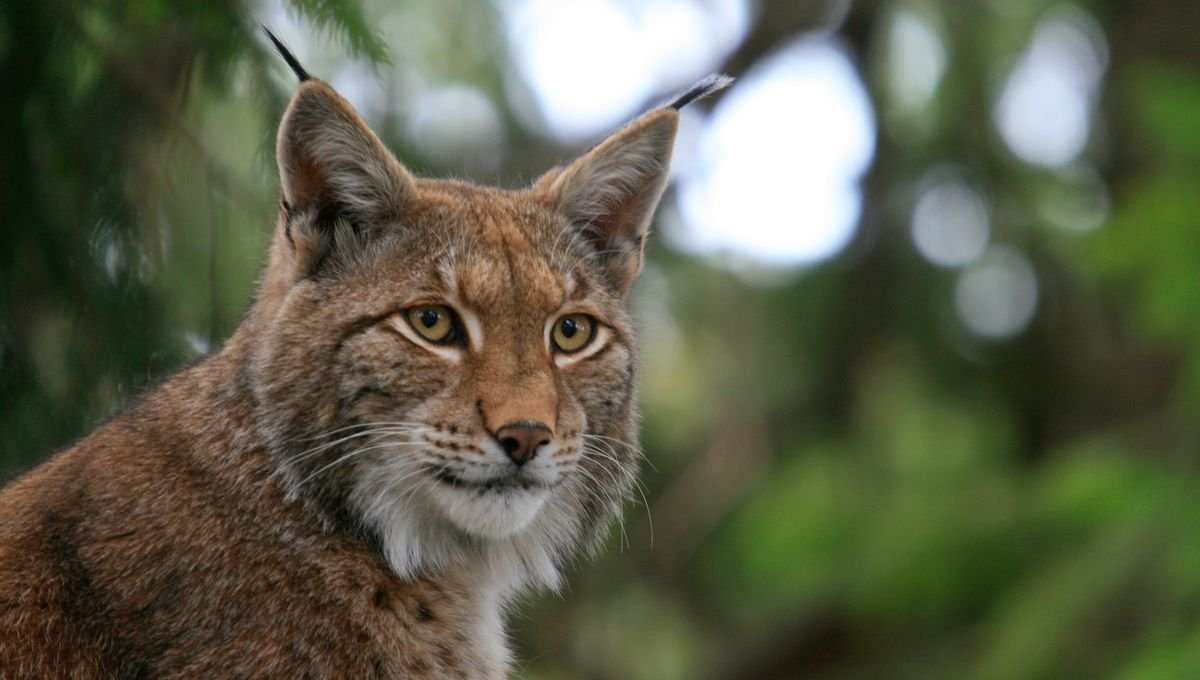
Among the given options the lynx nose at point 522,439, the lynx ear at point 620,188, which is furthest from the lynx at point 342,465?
the lynx ear at point 620,188

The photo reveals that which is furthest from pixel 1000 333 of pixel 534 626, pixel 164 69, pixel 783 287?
pixel 164 69

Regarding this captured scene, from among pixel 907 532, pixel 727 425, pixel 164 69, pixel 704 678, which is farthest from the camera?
pixel 727 425

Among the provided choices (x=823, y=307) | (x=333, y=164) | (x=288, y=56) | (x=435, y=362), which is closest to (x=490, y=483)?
(x=435, y=362)

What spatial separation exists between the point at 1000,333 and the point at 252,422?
25.4 feet

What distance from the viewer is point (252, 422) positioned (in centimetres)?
416

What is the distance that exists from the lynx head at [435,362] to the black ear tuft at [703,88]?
0.01 meters

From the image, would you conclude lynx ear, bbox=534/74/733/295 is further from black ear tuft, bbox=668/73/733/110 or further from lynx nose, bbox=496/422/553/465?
lynx nose, bbox=496/422/553/465

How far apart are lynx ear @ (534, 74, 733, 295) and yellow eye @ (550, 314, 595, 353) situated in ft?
1.32

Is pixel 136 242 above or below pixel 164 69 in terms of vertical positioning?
below

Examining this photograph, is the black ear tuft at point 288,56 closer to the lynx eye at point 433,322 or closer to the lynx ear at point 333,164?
the lynx ear at point 333,164

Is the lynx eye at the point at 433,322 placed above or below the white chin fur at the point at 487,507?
above

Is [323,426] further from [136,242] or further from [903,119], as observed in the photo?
[903,119]

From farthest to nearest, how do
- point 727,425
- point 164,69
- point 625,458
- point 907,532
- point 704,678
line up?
point 727,425
point 704,678
point 907,532
point 164,69
point 625,458

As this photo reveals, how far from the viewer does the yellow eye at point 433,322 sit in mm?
4207
